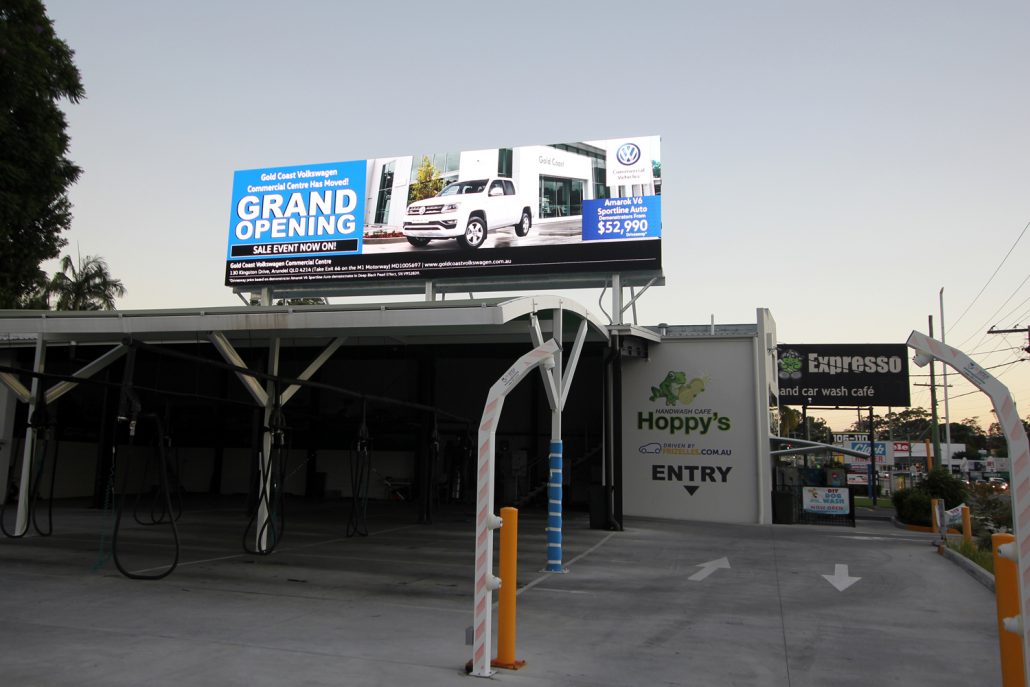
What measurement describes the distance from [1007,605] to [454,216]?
2077cm

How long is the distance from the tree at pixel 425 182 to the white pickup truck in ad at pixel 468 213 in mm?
308

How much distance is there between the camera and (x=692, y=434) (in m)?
22.6

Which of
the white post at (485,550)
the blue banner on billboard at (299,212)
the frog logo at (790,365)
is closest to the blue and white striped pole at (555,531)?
the white post at (485,550)

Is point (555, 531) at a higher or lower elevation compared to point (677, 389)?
lower

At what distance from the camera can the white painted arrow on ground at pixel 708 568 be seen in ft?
39.3

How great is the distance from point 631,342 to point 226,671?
670 inches

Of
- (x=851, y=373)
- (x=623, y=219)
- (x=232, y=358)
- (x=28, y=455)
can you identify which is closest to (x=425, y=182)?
(x=623, y=219)

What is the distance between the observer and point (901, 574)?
41.8 ft

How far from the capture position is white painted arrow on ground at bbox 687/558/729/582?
39.3ft

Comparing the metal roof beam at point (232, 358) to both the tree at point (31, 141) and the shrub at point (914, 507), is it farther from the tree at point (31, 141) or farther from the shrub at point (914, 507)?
the shrub at point (914, 507)

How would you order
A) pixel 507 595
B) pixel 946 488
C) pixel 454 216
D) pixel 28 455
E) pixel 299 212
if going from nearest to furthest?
pixel 507 595 → pixel 28 455 → pixel 946 488 → pixel 454 216 → pixel 299 212

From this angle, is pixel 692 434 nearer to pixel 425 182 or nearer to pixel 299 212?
pixel 425 182

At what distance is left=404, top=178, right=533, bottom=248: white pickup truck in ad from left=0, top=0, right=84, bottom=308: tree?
941 centimetres

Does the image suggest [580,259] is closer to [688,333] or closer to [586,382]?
[688,333]
